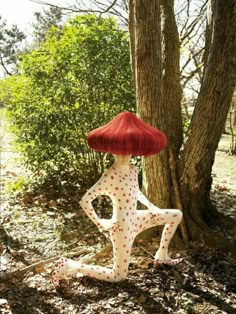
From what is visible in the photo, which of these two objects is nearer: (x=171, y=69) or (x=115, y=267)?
(x=115, y=267)

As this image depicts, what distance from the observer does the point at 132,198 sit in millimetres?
3520

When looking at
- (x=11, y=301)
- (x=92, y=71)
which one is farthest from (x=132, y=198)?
(x=92, y=71)

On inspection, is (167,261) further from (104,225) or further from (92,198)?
(92,198)

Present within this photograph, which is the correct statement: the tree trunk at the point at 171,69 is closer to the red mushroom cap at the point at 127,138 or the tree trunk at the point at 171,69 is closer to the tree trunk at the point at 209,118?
the tree trunk at the point at 209,118

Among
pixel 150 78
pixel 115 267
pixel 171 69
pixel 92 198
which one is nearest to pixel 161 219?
pixel 115 267

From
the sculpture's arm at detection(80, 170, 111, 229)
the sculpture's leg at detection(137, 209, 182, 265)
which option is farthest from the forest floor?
the sculpture's arm at detection(80, 170, 111, 229)

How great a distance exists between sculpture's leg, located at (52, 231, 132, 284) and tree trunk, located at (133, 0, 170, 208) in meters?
1.09

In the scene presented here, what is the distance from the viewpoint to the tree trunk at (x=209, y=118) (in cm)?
409

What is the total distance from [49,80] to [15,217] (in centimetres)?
227

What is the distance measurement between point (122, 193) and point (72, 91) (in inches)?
122

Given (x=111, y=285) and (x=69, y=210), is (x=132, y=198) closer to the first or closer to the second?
(x=111, y=285)

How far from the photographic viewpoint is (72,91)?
611cm

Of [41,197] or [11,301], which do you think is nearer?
[11,301]

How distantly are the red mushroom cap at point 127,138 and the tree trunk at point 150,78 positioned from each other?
988 millimetres
